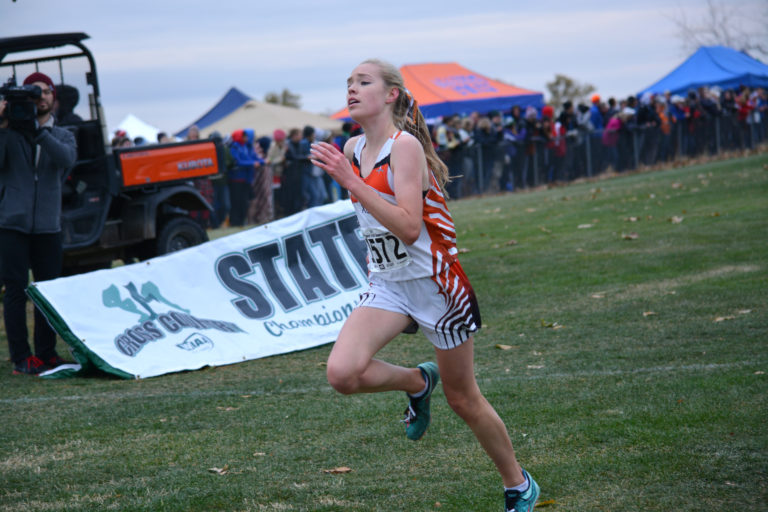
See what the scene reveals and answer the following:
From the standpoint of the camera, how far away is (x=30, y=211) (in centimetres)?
771

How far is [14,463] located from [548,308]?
539 cm

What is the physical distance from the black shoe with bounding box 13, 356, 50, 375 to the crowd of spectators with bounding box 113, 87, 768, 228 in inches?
403

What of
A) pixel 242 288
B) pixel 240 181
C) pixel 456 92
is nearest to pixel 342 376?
pixel 242 288

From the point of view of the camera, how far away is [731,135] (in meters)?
29.2

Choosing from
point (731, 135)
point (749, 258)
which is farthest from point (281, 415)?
point (731, 135)

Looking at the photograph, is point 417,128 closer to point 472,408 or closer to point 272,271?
point 472,408

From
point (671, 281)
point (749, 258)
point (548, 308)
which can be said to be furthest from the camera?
point (749, 258)

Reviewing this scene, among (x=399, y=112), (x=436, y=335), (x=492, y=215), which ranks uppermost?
(x=399, y=112)

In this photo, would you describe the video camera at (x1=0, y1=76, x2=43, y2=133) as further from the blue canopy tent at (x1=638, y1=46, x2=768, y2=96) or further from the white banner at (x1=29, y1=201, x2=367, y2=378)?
the blue canopy tent at (x1=638, y1=46, x2=768, y2=96)

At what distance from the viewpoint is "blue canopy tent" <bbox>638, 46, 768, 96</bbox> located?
35000mm

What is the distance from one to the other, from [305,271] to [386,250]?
17.2 ft

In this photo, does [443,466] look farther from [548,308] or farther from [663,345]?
[548,308]

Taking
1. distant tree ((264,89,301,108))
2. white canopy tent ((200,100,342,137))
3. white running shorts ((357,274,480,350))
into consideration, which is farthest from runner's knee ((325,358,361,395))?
distant tree ((264,89,301,108))

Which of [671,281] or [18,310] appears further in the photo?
[671,281]
